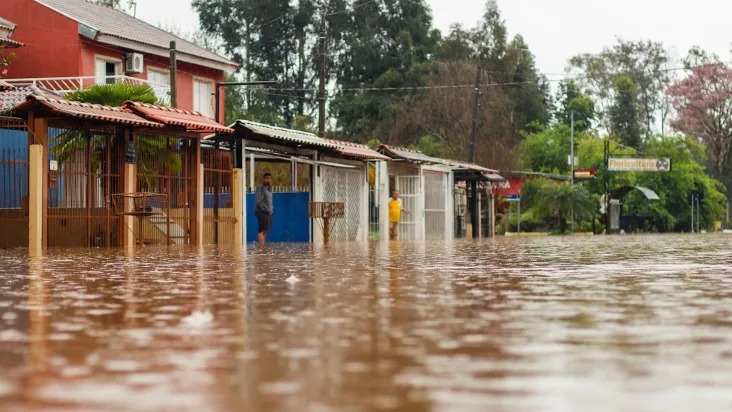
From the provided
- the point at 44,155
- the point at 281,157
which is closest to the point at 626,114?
the point at 281,157

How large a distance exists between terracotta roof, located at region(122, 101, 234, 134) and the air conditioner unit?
11509 millimetres

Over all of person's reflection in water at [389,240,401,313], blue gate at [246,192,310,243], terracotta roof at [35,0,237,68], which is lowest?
person's reflection in water at [389,240,401,313]

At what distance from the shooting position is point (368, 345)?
5496mm

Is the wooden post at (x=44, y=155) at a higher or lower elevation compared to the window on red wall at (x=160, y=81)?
lower

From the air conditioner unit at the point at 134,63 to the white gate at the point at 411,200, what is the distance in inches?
355

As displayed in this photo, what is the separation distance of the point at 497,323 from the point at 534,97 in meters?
82.2

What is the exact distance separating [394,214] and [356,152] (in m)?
4.21

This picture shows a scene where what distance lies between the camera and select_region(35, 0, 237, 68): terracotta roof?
1528 inches

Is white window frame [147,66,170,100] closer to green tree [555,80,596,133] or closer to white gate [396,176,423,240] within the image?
white gate [396,176,423,240]

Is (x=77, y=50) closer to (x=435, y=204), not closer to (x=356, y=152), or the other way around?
(x=356, y=152)

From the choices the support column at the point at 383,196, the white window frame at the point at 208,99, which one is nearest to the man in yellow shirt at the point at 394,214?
the support column at the point at 383,196

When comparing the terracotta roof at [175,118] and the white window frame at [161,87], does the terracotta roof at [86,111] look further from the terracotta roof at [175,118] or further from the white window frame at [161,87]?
the white window frame at [161,87]

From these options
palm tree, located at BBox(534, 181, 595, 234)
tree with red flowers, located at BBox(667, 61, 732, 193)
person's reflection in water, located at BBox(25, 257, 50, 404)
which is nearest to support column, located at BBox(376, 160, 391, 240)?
palm tree, located at BBox(534, 181, 595, 234)

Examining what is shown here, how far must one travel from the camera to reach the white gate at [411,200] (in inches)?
1683
